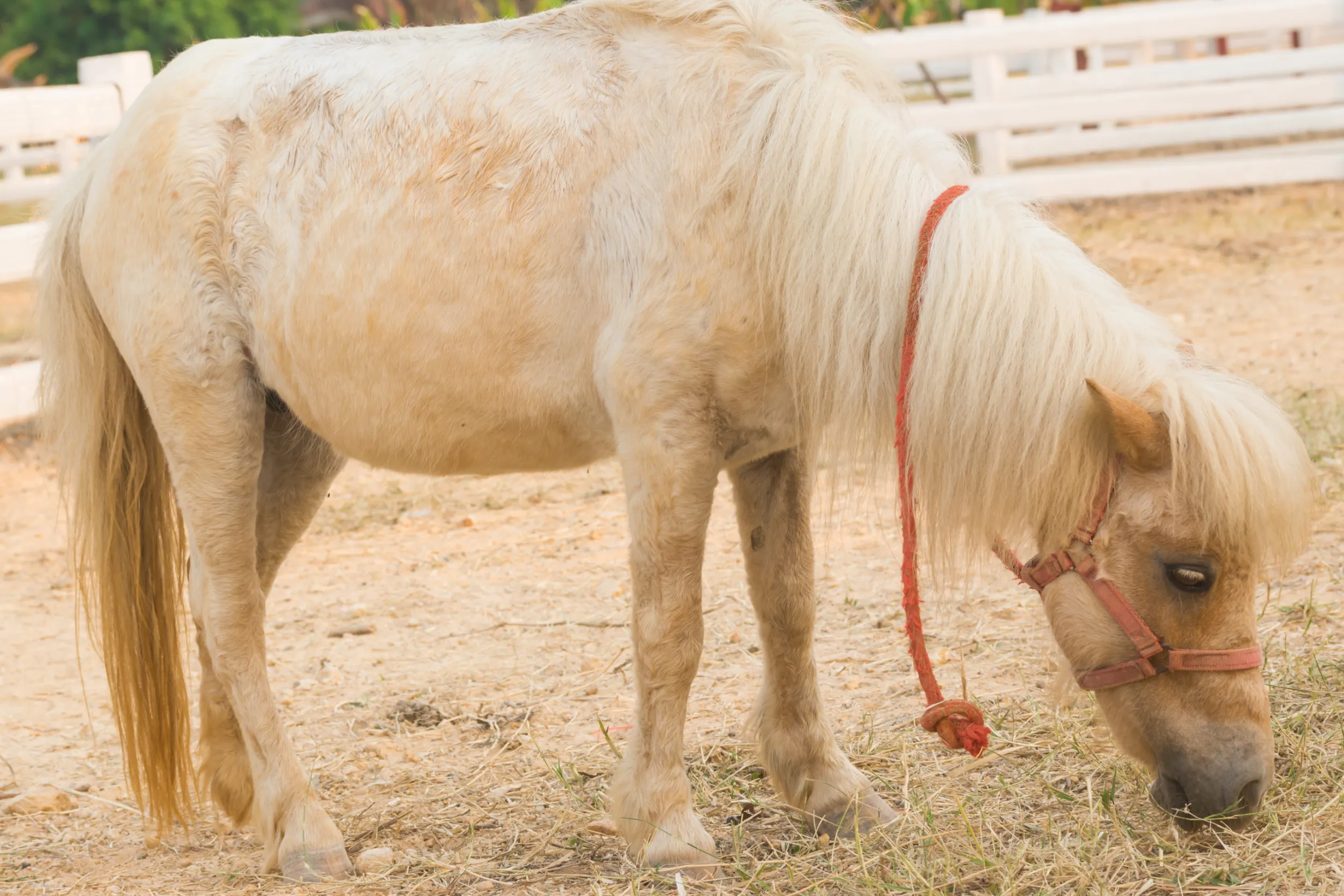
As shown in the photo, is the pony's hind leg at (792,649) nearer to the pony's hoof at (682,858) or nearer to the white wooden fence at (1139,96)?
the pony's hoof at (682,858)

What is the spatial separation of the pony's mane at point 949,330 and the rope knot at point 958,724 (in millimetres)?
291

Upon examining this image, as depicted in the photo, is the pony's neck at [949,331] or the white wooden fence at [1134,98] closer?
the pony's neck at [949,331]

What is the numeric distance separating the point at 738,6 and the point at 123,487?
1.93m

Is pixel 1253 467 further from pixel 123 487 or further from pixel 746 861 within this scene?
pixel 123 487

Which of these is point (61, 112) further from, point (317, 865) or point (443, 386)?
point (317, 865)

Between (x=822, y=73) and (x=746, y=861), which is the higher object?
(x=822, y=73)

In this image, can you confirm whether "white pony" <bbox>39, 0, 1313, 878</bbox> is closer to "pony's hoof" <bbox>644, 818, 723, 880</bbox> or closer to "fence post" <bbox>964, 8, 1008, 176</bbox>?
"pony's hoof" <bbox>644, 818, 723, 880</bbox>

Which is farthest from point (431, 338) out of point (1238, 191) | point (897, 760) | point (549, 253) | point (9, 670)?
point (1238, 191)

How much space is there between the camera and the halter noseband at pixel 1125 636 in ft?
7.91

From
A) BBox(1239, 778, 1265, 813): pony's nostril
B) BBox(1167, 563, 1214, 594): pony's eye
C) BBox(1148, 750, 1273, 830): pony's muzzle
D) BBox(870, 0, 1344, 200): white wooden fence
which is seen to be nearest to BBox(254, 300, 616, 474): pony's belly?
BBox(1167, 563, 1214, 594): pony's eye

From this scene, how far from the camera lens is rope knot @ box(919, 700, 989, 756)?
2.63 metres

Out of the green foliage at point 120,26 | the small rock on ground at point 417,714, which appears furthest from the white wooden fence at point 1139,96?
the green foliage at point 120,26

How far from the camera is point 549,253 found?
9.06 ft

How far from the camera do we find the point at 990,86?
415 inches
